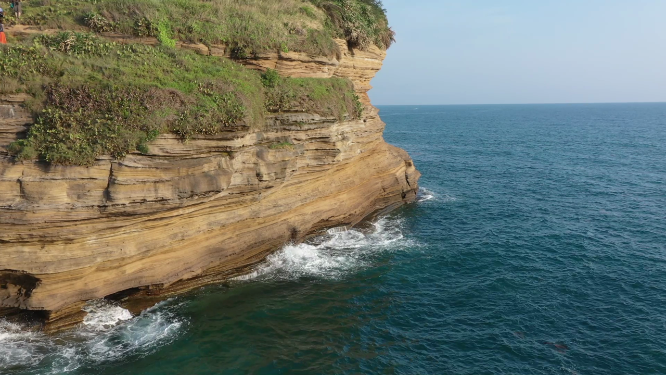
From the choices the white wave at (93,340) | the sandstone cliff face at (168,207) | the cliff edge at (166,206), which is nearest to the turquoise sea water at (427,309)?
the white wave at (93,340)

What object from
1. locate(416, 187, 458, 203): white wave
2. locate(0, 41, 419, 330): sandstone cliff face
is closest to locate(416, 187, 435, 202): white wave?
locate(416, 187, 458, 203): white wave

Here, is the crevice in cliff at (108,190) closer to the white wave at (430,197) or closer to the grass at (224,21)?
the grass at (224,21)

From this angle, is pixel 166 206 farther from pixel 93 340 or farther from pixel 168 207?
pixel 93 340

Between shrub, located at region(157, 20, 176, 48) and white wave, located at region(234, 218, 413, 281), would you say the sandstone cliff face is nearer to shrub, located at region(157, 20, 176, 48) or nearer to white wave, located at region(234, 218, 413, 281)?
white wave, located at region(234, 218, 413, 281)

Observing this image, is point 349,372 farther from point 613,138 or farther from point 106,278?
point 613,138

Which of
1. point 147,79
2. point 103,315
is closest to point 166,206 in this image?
point 103,315

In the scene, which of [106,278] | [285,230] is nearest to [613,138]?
[285,230]

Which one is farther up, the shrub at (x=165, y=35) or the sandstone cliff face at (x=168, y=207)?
the shrub at (x=165, y=35)
